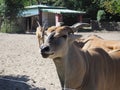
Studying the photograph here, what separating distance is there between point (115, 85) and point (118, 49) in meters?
0.83

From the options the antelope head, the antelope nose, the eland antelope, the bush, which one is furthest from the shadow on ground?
the bush

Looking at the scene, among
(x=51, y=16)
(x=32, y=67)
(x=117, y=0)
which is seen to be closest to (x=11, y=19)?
(x=51, y=16)

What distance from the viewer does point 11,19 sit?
44312 millimetres

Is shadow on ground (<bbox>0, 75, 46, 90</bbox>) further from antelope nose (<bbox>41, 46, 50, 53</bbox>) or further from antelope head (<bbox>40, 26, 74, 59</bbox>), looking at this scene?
antelope nose (<bbox>41, 46, 50, 53</bbox>)

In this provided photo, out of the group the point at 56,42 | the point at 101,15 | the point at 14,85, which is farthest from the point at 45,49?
the point at 101,15

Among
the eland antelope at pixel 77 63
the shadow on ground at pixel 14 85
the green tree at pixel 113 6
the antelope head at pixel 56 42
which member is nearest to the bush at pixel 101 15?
the green tree at pixel 113 6

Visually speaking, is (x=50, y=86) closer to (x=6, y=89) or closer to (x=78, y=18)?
(x=6, y=89)

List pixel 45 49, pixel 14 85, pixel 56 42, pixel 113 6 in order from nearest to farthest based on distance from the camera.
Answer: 1. pixel 45 49
2. pixel 56 42
3. pixel 14 85
4. pixel 113 6

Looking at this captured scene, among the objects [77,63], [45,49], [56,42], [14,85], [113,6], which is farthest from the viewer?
[113,6]

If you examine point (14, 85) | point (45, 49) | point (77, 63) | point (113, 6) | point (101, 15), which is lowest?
point (101, 15)

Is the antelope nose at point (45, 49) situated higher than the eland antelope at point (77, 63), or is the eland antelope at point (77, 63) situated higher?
the antelope nose at point (45, 49)

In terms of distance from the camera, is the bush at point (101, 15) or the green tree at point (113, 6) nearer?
the green tree at point (113, 6)

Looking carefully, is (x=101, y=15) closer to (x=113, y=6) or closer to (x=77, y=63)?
(x=113, y=6)

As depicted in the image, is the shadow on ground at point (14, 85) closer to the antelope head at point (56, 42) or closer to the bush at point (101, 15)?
the antelope head at point (56, 42)
